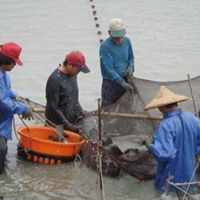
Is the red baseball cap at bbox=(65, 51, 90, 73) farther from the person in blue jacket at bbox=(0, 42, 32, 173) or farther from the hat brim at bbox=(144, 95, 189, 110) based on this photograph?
the hat brim at bbox=(144, 95, 189, 110)

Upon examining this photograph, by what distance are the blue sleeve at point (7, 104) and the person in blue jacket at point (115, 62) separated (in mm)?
1731

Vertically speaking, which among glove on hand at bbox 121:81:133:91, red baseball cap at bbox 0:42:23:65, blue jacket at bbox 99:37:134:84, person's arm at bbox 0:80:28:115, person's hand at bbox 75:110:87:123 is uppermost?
red baseball cap at bbox 0:42:23:65

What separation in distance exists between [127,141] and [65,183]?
102 cm

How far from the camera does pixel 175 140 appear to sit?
5777 millimetres

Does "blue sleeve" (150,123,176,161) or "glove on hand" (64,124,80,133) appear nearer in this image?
"blue sleeve" (150,123,176,161)

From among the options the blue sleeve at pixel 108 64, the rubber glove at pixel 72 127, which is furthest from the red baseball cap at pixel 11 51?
the blue sleeve at pixel 108 64

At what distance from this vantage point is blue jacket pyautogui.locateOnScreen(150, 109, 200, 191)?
5.61m

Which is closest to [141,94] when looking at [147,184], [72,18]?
[147,184]

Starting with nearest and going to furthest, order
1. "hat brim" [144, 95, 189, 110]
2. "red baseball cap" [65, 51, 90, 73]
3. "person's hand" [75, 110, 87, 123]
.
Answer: "hat brim" [144, 95, 189, 110] < "red baseball cap" [65, 51, 90, 73] < "person's hand" [75, 110, 87, 123]

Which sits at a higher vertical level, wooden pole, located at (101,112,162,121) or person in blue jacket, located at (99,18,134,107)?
person in blue jacket, located at (99,18,134,107)

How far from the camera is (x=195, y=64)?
13641mm

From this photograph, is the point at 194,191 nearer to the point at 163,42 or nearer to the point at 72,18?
the point at 163,42

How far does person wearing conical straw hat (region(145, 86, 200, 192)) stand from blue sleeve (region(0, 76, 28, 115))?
75.6 inches

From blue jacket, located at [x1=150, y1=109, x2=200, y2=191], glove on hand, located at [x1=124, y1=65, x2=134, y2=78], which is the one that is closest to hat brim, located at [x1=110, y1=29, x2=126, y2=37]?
glove on hand, located at [x1=124, y1=65, x2=134, y2=78]
